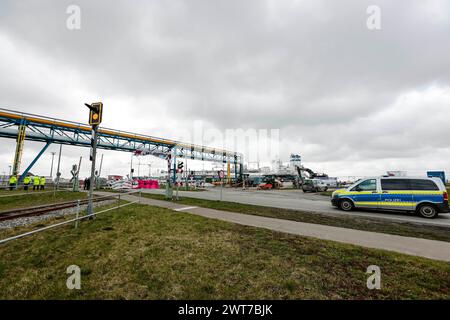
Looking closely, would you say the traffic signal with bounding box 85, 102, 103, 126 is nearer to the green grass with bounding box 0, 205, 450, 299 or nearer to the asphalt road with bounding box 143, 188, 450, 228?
the green grass with bounding box 0, 205, 450, 299

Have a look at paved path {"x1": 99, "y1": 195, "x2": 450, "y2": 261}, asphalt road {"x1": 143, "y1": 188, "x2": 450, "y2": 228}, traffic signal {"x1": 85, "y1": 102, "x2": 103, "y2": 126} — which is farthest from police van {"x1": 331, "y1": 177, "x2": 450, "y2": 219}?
traffic signal {"x1": 85, "y1": 102, "x2": 103, "y2": 126}

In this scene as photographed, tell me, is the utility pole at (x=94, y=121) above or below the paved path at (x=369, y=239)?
above

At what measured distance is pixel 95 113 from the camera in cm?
677

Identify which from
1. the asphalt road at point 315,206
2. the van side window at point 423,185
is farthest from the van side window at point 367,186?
the van side window at point 423,185

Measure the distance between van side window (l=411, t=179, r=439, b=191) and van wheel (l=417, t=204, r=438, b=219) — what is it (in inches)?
31.2

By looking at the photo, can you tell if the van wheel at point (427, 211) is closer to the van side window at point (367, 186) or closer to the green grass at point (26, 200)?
the van side window at point (367, 186)

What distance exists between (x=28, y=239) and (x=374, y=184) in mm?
14077

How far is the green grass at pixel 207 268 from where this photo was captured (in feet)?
8.86

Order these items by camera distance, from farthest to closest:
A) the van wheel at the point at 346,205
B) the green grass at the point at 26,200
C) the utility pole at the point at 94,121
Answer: the green grass at the point at 26,200
the van wheel at the point at 346,205
the utility pole at the point at 94,121

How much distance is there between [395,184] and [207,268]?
35.2 ft

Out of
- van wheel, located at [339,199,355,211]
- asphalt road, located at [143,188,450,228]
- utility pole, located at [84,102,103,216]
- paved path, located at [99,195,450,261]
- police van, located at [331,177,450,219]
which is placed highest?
utility pole, located at [84,102,103,216]

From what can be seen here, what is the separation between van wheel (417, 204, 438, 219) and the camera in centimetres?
866
